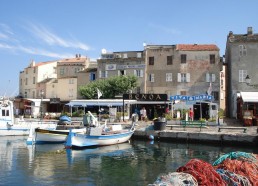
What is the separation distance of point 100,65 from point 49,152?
33.3 meters

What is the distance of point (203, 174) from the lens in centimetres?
730

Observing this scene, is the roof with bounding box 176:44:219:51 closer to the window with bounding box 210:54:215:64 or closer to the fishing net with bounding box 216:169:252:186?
the window with bounding box 210:54:215:64

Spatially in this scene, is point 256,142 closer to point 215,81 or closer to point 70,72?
point 215,81

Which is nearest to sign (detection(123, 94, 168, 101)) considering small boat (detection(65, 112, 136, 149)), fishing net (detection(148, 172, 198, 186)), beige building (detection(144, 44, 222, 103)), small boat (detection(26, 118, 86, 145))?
beige building (detection(144, 44, 222, 103))

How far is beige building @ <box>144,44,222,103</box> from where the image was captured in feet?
163

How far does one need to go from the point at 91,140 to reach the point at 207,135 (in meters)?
9.28

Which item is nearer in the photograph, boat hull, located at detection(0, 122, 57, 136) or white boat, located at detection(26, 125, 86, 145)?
white boat, located at detection(26, 125, 86, 145)

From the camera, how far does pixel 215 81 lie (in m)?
49.2

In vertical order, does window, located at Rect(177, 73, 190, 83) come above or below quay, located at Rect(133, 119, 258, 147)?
above

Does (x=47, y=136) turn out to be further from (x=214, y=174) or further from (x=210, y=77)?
(x=210, y=77)

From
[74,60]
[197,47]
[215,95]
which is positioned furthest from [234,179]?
[74,60]

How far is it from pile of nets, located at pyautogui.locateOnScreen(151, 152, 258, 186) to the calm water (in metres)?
6.59

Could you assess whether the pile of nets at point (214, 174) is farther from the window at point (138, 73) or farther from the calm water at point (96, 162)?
the window at point (138, 73)

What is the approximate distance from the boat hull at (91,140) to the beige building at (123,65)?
83.2ft
